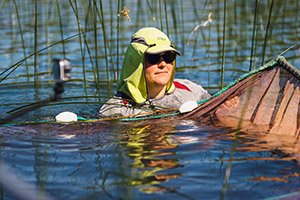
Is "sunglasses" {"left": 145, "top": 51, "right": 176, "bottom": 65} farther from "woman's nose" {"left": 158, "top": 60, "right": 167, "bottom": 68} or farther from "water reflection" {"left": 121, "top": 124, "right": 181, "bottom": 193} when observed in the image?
"water reflection" {"left": 121, "top": 124, "right": 181, "bottom": 193}

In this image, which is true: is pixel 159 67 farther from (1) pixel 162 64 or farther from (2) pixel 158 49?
(2) pixel 158 49

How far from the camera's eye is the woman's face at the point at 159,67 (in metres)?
5.43

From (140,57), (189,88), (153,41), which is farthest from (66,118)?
(189,88)

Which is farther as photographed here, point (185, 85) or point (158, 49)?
point (185, 85)

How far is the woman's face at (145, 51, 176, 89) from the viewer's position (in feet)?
17.8

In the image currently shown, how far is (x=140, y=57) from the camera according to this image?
5.48m

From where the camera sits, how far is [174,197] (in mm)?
3426

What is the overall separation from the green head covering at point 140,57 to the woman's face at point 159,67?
50mm

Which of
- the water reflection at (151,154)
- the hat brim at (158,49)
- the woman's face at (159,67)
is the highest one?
the hat brim at (158,49)

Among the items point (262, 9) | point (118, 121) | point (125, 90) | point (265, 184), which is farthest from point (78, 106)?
point (262, 9)

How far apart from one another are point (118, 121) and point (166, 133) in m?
0.42

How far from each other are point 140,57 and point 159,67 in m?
0.17

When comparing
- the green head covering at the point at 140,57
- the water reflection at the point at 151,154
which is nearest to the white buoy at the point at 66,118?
the water reflection at the point at 151,154

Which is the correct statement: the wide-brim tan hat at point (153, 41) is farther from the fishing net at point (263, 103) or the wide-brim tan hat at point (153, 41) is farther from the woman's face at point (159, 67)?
the fishing net at point (263, 103)
